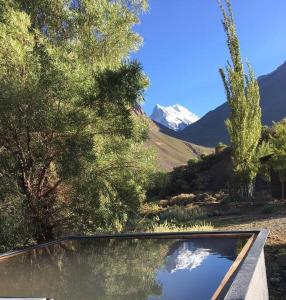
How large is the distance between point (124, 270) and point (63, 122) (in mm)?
6374

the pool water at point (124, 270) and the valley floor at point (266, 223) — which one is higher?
the pool water at point (124, 270)

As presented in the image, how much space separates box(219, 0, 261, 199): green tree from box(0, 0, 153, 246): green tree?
713 inches

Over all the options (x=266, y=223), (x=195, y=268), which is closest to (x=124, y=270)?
(x=195, y=268)

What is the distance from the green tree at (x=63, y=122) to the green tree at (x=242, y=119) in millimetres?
18121

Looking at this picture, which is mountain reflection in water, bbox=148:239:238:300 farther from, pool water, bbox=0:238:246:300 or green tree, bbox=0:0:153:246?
green tree, bbox=0:0:153:246

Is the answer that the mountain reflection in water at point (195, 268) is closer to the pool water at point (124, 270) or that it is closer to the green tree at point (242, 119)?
the pool water at point (124, 270)

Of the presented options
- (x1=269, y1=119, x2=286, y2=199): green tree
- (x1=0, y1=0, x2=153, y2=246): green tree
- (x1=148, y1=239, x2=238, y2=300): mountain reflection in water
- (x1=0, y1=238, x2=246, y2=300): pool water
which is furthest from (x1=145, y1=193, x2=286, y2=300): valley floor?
(x1=0, y1=0, x2=153, y2=246): green tree

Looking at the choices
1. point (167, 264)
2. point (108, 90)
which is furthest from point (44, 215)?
point (167, 264)

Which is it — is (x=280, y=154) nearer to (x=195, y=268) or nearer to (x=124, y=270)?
(x=195, y=268)

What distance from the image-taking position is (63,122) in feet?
39.0

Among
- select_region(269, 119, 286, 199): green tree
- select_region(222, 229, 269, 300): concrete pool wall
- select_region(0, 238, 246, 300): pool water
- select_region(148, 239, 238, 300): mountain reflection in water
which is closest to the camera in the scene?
select_region(222, 229, 269, 300): concrete pool wall

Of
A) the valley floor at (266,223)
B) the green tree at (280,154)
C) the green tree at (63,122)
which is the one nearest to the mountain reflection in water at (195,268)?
the valley floor at (266,223)

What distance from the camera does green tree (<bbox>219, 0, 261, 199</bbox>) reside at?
3122cm

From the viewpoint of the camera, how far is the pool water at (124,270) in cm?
512
